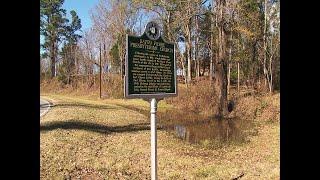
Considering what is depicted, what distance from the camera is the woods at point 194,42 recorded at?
2877 centimetres

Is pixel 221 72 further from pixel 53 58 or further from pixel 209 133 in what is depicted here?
pixel 53 58

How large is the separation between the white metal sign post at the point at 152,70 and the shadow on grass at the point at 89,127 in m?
8.03

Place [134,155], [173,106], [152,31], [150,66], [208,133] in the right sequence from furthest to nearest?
1. [173,106]
2. [208,133]
3. [134,155]
4. [152,31]
5. [150,66]

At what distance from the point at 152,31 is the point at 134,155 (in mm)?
4799

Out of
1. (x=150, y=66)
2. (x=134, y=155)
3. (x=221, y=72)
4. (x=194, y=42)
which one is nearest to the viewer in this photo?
(x=150, y=66)

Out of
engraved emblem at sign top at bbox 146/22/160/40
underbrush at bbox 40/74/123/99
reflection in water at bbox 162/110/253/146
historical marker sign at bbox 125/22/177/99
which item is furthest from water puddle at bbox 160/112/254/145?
underbrush at bbox 40/74/123/99

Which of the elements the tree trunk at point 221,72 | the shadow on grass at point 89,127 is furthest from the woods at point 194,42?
the shadow on grass at point 89,127

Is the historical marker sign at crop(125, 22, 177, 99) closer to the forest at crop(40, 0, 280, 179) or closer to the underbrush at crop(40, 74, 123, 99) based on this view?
the forest at crop(40, 0, 280, 179)

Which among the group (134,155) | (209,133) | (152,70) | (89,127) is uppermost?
(152,70)

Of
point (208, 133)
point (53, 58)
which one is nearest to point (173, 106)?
point (208, 133)

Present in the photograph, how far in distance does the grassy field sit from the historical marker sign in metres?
2.40

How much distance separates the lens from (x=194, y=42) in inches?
1909
